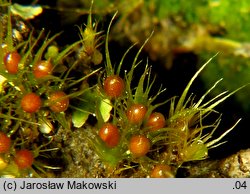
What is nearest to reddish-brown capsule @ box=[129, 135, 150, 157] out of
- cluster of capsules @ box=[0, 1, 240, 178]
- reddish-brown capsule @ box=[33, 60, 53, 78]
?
cluster of capsules @ box=[0, 1, 240, 178]

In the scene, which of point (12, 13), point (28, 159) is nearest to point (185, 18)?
point (12, 13)

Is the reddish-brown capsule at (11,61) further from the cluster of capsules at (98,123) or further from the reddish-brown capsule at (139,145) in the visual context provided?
the reddish-brown capsule at (139,145)

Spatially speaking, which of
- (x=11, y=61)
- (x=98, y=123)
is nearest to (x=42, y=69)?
(x=11, y=61)

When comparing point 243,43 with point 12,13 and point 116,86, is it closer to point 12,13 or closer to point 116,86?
point 116,86

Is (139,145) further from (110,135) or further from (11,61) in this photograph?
(11,61)

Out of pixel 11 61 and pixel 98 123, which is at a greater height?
pixel 11 61

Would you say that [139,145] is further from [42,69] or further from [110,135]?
[42,69]

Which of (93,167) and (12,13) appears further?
(12,13)

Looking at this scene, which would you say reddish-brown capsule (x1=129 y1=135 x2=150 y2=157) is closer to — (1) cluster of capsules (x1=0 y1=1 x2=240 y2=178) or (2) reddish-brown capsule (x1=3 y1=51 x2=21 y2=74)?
(1) cluster of capsules (x1=0 y1=1 x2=240 y2=178)
